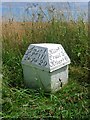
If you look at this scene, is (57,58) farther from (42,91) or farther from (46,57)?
(42,91)

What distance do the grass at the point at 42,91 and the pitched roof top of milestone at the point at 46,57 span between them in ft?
0.88

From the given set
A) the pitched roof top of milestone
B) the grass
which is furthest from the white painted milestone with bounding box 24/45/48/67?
the grass

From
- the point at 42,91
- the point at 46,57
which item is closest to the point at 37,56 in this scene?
the point at 46,57

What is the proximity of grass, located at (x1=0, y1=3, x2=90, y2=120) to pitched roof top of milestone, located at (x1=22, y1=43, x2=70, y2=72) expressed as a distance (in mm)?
268

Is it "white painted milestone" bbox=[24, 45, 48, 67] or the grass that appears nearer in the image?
the grass

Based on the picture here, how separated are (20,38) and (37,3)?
563 millimetres

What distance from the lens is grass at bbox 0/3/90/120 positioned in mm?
2648

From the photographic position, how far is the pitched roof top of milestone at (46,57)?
3.11 m

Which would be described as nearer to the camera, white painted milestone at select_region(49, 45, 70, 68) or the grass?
the grass

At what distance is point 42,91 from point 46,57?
356 mm

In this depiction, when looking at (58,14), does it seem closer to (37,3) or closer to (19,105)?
(37,3)

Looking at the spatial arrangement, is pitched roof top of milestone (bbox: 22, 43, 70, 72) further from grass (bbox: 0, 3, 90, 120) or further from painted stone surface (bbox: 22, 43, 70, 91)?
grass (bbox: 0, 3, 90, 120)

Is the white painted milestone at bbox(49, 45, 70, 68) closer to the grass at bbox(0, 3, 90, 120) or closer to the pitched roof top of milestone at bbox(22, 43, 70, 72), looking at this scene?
the pitched roof top of milestone at bbox(22, 43, 70, 72)

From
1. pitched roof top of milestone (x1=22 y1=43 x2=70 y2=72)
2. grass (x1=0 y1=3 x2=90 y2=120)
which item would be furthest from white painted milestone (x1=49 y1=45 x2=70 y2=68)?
grass (x1=0 y1=3 x2=90 y2=120)
